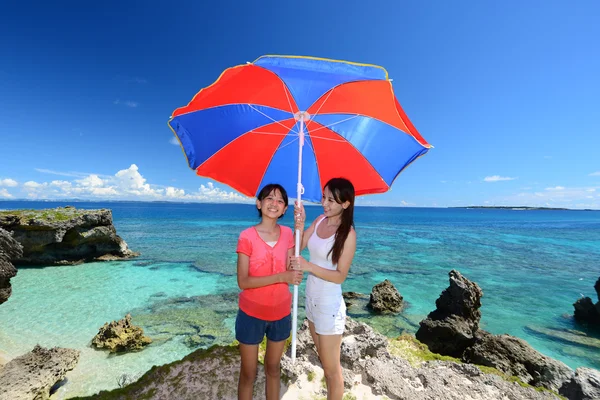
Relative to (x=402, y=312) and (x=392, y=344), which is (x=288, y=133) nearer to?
(x=392, y=344)

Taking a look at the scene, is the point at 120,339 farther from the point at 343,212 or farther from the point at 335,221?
the point at 343,212

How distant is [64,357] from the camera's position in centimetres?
685

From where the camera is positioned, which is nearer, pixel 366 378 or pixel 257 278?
pixel 257 278

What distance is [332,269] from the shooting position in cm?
304

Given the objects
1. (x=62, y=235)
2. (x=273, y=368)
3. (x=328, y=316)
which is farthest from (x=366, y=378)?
(x=62, y=235)

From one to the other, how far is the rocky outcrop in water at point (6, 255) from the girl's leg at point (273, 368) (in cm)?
641

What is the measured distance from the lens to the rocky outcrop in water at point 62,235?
64.7ft

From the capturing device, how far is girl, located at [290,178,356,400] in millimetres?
2984

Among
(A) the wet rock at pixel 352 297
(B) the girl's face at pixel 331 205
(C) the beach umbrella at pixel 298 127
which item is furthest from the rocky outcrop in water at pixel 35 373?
(A) the wet rock at pixel 352 297

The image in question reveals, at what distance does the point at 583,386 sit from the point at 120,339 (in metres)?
12.2

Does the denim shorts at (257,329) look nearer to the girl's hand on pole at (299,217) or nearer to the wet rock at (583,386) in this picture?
the girl's hand on pole at (299,217)

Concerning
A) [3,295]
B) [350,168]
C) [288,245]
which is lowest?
[3,295]

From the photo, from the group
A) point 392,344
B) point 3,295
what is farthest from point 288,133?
point 3,295

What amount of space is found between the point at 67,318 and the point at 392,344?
544 inches
